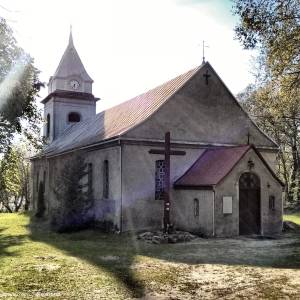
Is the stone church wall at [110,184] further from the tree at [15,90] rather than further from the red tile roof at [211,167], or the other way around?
the tree at [15,90]

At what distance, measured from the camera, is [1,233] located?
915 inches

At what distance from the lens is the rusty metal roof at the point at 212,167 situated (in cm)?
2064

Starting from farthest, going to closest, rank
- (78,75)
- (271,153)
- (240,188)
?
(78,75), (271,153), (240,188)

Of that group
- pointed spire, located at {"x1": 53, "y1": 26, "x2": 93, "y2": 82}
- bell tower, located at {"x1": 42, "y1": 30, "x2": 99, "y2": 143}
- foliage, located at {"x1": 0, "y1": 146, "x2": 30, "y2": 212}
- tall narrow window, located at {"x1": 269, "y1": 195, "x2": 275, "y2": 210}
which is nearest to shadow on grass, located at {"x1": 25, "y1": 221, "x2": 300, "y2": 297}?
tall narrow window, located at {"x1": 269, "y1": 195, "x2": 275, "y2": 210}

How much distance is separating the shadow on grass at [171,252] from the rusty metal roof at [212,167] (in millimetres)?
3106

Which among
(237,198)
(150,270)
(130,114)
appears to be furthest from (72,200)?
(150,270)

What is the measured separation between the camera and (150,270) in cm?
1201

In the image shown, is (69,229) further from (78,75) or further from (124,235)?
(78,75)

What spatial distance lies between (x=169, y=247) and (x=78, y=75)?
985 inches

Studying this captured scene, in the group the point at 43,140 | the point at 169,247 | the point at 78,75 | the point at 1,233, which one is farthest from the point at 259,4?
the point at 78,75

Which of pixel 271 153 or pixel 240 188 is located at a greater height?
pixel 271 153

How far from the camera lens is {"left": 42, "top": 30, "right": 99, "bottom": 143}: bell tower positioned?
38219 mm

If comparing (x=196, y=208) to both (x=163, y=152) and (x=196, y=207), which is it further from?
(x=163, y=152)

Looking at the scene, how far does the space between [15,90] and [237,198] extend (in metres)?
11.1
